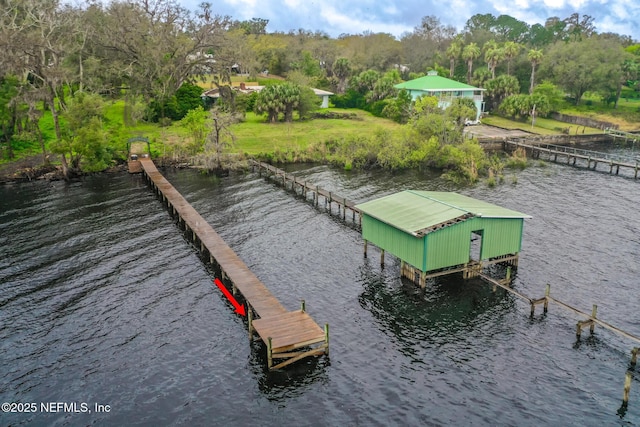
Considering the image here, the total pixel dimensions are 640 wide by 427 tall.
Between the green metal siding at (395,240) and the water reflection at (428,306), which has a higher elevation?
the green metal siding at (395,240)

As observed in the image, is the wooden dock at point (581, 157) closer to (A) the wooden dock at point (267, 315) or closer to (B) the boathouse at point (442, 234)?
(B) the boathouse at point (442, 234)

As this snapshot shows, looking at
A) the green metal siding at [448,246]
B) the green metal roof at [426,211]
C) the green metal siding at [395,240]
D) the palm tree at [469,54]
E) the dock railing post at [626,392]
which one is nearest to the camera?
the dock railing post at [626,392]

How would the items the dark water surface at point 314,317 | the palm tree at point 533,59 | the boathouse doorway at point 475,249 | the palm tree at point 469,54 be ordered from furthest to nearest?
the palm tree at point 469,54, the palm tree at point 533,59, the boathouse doorway at point 475,249, the dark water surface at point 314,317

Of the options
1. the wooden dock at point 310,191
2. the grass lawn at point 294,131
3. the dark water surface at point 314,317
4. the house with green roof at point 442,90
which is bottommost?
the dark water surface at point 314,317

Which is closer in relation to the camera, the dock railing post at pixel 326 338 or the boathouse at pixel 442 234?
the dock railing post at pixel 326 338

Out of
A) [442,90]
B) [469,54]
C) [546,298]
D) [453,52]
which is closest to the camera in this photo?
[546,298]

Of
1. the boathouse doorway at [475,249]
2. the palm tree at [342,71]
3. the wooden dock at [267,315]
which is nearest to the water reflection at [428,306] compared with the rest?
the boathouse doorway at [475,249]

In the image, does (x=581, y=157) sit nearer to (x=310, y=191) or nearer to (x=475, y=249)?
(x=310, y=191)

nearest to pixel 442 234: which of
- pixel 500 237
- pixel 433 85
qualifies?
pixel 500 237
